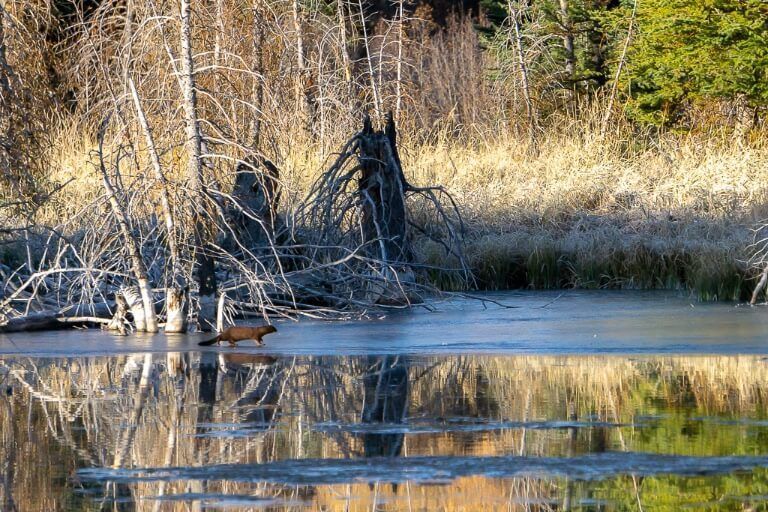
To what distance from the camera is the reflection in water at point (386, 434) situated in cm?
615

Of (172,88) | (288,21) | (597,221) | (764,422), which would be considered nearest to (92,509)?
(764,422)

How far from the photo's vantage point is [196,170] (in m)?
13.1

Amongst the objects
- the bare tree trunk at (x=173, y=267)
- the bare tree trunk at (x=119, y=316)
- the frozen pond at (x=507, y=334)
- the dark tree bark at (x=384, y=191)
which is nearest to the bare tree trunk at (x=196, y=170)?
the bare tree trunk at (x=173, y=267)

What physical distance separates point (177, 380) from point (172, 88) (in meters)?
5.56

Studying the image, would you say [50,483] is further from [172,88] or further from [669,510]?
[172,88]

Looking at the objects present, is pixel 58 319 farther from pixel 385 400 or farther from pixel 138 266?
pixel 385 400

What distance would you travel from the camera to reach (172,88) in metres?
14.7

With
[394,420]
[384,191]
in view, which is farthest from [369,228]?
[394,420]

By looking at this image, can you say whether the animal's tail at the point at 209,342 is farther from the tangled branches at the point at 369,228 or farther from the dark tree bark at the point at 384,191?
the dark tree bark at the point at 384,191

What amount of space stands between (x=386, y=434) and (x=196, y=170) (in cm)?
605

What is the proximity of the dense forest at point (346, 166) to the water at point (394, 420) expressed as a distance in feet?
4.43

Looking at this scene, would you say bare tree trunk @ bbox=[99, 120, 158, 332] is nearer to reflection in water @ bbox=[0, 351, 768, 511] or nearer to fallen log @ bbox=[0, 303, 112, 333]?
fallen log @ bbox=[0, 303, 112, 333]

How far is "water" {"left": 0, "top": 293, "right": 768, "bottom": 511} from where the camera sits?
620 centimetres

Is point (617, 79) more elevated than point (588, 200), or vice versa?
point (617, 79)
